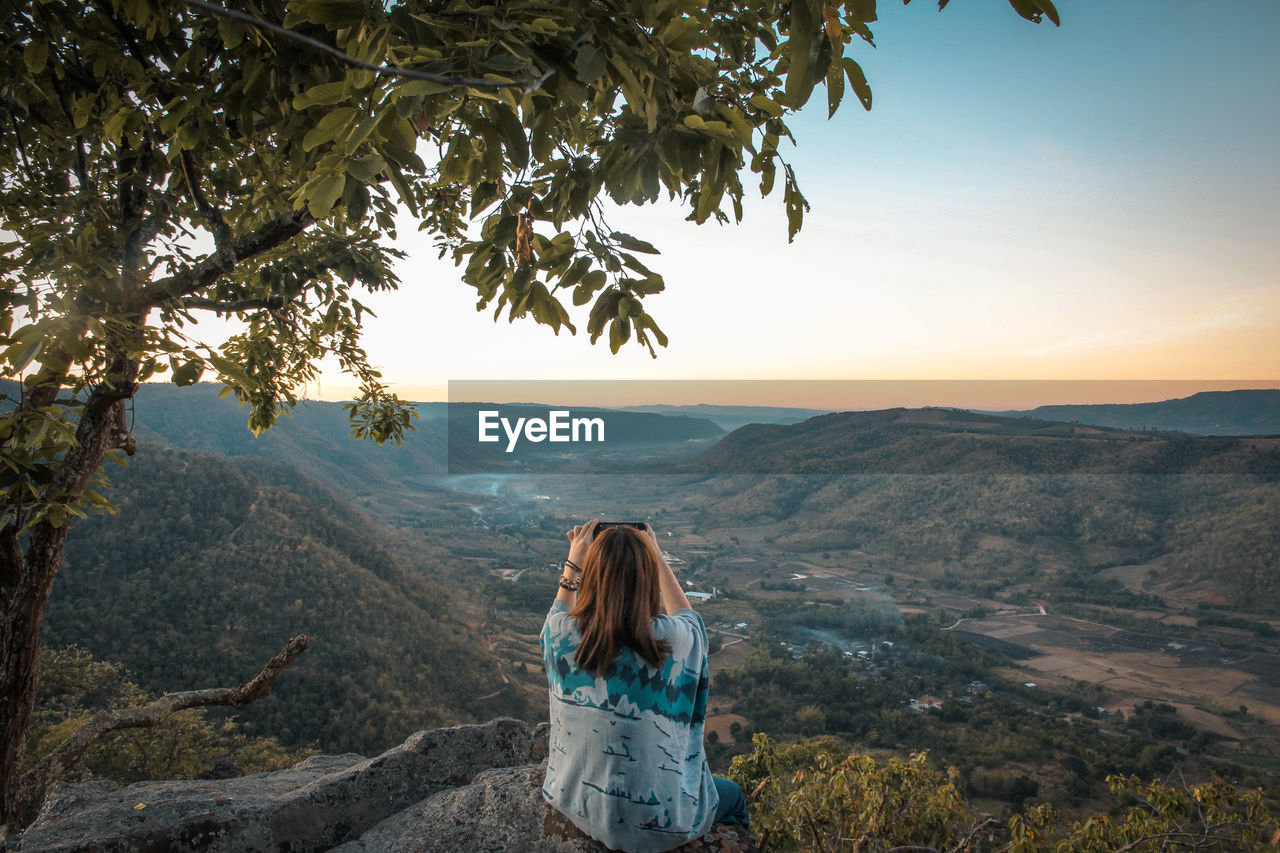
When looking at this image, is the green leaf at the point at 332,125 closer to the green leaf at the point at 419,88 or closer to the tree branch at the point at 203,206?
the green leaf at the point at 419,88

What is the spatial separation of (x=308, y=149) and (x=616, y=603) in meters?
1.66

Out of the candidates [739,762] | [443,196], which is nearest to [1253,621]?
[739,762]

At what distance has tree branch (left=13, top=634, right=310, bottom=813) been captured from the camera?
3076 millimetres

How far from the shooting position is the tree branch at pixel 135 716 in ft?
10.1

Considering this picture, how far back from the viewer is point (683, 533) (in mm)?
86750

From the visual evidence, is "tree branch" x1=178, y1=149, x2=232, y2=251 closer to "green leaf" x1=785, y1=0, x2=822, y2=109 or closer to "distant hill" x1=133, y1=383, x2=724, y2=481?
"green leaf" x1=785, y1=0, x2=822, y2=109

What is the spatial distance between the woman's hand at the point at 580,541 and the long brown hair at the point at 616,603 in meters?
0.28

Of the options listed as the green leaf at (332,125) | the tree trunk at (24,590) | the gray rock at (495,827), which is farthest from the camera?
the tree trunk at (24,590)

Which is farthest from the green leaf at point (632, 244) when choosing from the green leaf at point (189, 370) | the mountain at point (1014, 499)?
the mountain at point (1014, 499)

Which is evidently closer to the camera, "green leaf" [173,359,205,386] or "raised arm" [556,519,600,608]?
"green leaf" [173,359,205,386]

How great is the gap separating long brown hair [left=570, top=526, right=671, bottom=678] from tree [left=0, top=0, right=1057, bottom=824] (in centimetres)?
91

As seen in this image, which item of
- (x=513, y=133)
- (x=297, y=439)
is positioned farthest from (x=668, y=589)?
(x=297, y=439)

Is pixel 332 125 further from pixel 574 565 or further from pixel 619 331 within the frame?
pixel 574 565

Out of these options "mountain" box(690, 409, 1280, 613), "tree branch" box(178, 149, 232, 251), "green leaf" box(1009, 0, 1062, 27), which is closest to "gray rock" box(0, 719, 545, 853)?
"tree branch" box(178, 149, 232, 251)
